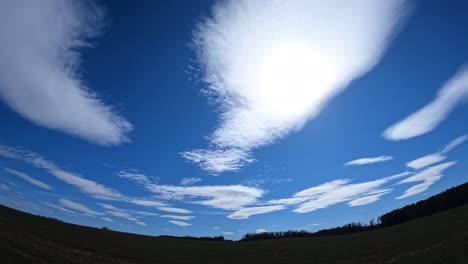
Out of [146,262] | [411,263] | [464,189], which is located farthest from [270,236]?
[411,263]

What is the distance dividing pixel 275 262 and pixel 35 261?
34.3m

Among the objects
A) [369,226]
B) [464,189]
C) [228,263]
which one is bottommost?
[228,263]

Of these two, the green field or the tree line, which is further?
the tree line

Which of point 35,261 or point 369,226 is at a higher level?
point 369,226

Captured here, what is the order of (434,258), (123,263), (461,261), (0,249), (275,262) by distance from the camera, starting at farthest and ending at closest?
(275,262) < (123,263) < (434,258) < (0,249) < (461,261)

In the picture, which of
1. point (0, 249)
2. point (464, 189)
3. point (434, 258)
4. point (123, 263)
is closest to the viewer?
point (0, 249)

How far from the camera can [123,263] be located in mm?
37562

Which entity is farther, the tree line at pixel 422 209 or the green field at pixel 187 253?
the tree line at pixel 422 209

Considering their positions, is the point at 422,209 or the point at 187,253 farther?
the point at 422,209

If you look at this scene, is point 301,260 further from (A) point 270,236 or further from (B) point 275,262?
(A) point 270,236

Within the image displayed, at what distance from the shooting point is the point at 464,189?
122375 millimetres

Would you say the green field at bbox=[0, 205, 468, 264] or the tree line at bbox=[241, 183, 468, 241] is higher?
the tree line at bbox=[241, 183, 468, 241]

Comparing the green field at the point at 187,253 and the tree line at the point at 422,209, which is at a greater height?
the tree line at the point at 422,209

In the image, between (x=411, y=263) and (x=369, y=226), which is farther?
(x=369, y=226)
